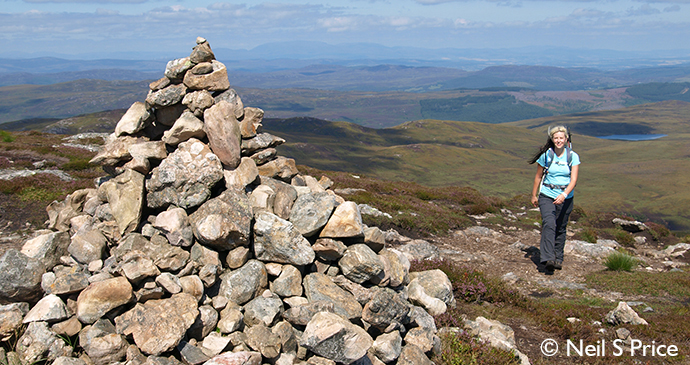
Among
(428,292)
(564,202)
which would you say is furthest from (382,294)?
(564,202)

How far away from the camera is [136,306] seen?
294 inches

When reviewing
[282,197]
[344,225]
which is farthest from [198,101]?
A: [344,225]

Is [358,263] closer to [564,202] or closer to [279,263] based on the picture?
[279,263]

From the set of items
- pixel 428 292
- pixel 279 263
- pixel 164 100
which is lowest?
pixel 428 292

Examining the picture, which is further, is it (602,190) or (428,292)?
Answer: (602,190)

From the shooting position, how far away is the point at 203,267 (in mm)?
8289

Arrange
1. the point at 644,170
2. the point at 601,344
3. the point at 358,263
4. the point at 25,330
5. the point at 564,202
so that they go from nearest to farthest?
the point at 25,330 → the point at 358,263 → the point at 601,344 → the point at 564,202 → the point at 644,170

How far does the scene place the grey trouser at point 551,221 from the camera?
45.6 feet

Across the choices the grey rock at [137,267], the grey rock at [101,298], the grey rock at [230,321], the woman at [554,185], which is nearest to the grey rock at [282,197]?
the grey rock at [230,321]

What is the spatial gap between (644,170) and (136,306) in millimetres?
228367

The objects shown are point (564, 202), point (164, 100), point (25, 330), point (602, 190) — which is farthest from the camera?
point (602, 190)

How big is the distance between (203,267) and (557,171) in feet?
38.3

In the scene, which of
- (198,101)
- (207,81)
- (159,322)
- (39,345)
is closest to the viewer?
(39,345)

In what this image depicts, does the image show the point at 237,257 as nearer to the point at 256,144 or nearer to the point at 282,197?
the point at 282,197
